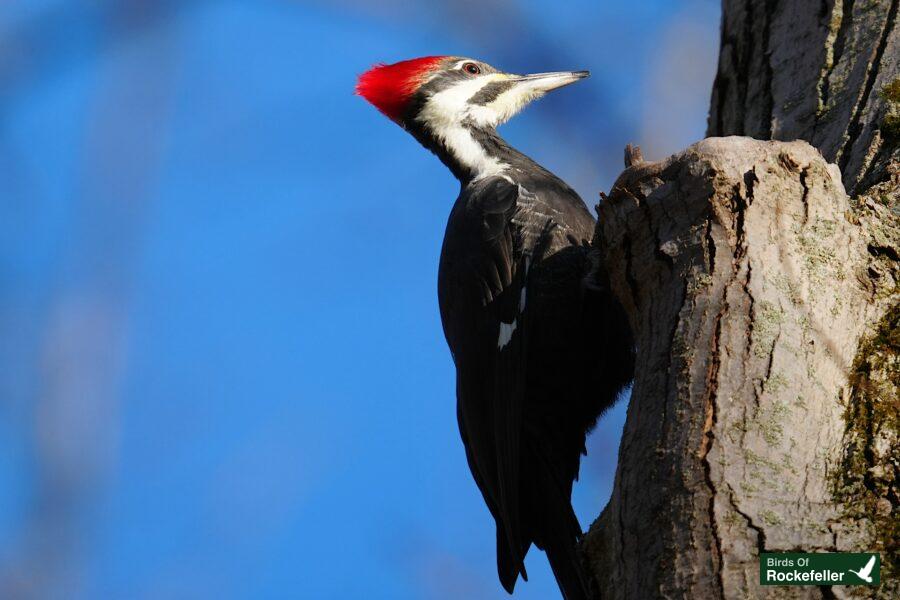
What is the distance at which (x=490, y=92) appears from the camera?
168 inches

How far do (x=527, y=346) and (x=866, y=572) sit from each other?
1.59m

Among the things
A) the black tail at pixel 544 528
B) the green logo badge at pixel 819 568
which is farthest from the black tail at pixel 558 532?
the green logo badge at pixel 819 568

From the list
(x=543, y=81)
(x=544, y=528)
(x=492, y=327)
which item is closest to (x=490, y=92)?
(x=543, y=81)

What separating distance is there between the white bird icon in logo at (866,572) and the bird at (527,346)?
121cm

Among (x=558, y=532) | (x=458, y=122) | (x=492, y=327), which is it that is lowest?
(x=558, y=532)

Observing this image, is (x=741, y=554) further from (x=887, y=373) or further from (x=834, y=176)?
(x=834, y=176)

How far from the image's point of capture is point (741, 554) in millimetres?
1793

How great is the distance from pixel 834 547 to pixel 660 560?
303mm

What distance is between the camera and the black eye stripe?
4.23 m

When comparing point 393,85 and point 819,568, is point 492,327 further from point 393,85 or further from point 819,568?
point 819,568

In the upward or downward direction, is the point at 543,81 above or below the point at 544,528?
above

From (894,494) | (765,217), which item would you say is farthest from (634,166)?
(894,494)

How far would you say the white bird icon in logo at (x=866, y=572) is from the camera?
1.76m

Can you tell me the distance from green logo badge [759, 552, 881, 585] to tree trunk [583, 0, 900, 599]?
17mm
